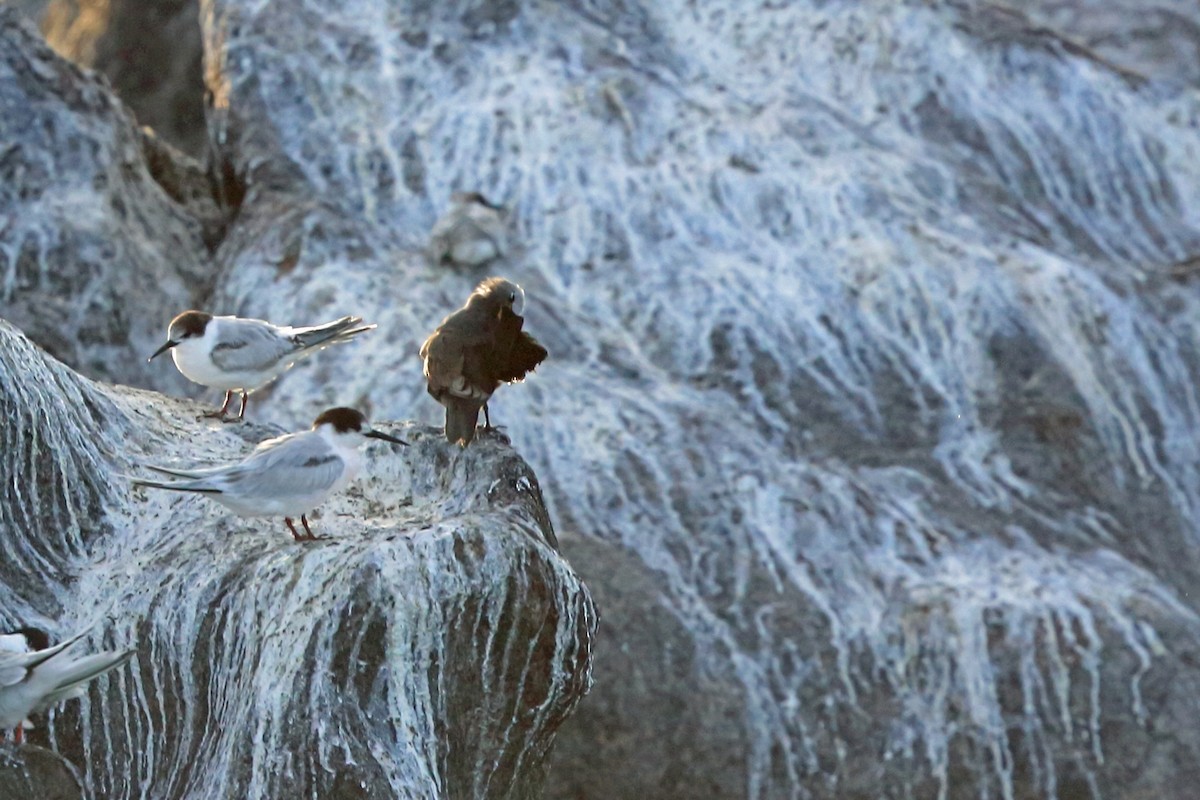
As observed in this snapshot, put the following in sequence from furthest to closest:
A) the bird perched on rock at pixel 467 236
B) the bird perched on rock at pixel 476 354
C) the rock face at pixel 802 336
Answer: the bird perched on rock at pixel 467 236 → the rock face at pixel 802 336 → the bird perched on rock at pixel 476 354

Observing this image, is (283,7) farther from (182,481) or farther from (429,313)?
(182,481)

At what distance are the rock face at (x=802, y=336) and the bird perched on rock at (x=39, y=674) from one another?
8.45ft

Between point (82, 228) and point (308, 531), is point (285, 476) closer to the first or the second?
point (308, 531)

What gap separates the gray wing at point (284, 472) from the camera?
26.4 feet

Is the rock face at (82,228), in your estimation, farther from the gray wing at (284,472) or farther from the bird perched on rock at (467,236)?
the gray wing at (284,472)

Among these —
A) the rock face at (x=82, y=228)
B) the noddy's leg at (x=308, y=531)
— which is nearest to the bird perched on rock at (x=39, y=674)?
the noddy's leg at (x=308, y=531)

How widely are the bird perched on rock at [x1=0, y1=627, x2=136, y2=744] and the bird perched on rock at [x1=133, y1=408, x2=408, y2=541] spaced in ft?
2.63

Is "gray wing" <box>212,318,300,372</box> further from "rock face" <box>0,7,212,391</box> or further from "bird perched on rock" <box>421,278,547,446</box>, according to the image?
"rock face" <box>0,7,212,391</box>

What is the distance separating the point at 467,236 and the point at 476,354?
16.2 feet

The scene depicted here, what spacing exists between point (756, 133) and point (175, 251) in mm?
4764

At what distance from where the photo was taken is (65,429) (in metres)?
8.96

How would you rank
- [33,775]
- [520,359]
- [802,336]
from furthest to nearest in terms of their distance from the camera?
[802,336]
[520,359]
[33,775]

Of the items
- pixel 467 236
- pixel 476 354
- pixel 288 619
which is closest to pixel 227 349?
pixel 476 354

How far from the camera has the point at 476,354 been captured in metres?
9.55
